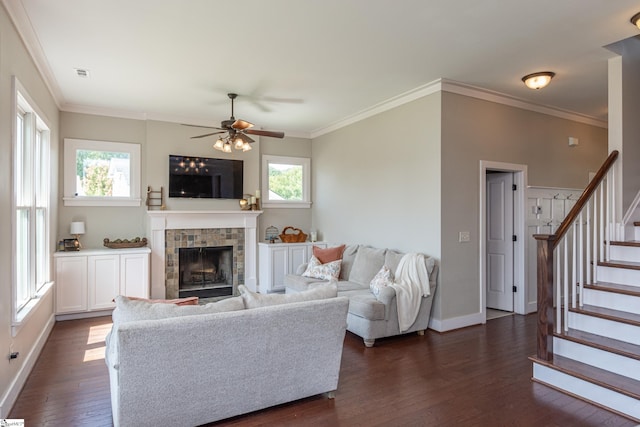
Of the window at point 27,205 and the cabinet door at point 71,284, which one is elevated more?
the window at point 27,205

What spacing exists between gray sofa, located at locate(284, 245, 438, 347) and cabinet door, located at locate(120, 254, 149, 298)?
2056 millimetres

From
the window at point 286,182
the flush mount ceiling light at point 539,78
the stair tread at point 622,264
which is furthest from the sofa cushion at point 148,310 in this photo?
the window at point 286,182

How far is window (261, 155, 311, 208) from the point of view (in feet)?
22.3

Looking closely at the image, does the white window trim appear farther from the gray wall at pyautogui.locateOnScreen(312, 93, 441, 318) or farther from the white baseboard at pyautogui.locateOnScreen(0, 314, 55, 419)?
the gray wall at pyautogui.locateOnScreen(312, 93, 441, 318)

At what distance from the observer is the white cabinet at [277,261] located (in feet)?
20.6

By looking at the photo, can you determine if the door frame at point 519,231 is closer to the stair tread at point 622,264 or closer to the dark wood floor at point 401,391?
the dark wood floor at point 401,391


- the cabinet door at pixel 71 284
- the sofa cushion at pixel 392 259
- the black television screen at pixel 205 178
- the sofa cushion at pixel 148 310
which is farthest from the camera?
the black television screen at pixel 205 178

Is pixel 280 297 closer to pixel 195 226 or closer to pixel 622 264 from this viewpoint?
pixel 622 264

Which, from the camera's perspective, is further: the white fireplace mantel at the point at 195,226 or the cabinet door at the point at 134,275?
the white fireplace mantel at the point at 195,226

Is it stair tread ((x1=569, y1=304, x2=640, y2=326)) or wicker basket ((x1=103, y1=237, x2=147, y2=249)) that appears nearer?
stair tread ((x1=569, y1=304, x2=640, y2=326))

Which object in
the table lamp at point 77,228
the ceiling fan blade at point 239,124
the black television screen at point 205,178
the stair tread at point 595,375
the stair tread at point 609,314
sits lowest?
the stair tread at point 595,375

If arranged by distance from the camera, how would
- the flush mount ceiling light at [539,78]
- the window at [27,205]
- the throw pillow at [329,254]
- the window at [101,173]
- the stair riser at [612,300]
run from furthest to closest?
the throw pillow at [329,254] < the window at [101,173] < the flush mount ceiling light at [539,78] < the window at [27,205] < the stair riser at [612,300]

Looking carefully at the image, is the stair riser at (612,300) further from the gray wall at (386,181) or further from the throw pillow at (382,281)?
the throw pillow at (382,281)

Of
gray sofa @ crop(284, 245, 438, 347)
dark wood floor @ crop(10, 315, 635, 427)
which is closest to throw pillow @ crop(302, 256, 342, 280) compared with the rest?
gray sofa @ crop(284, 245, 438, 347)
